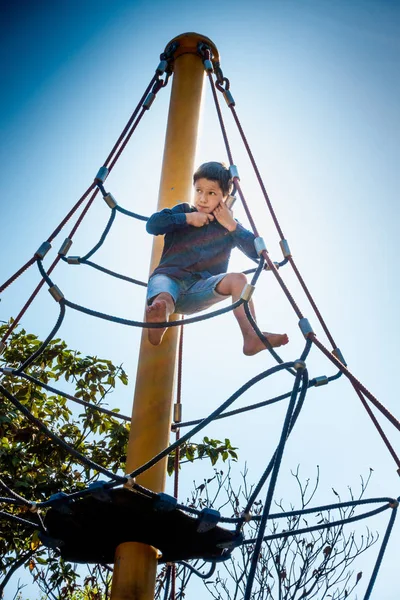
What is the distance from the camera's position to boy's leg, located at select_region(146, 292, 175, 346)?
7.47ft

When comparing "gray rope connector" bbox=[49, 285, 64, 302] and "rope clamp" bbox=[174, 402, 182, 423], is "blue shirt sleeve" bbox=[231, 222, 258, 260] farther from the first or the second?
"gray rope connector" bbox=[49, 285, 64, 302]

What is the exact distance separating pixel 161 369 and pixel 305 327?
75 cm

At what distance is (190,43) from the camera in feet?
11.0

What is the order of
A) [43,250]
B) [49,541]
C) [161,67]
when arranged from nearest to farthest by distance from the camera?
[49,541] → [43,250] → [161,67]

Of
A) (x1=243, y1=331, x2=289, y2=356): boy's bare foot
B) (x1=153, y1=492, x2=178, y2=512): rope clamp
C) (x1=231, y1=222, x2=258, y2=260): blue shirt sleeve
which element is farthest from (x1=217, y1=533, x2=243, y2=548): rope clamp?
(x1=231, y1=222, x2=258, y2=260): blue shirt sleeve

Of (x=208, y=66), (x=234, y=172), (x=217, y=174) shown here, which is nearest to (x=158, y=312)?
(x=234, y=172)

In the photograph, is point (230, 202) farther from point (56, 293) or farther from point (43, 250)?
point (56, 293)

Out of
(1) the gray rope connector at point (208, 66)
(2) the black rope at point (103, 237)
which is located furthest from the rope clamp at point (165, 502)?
(1) the gray rope connector at point (208, 66)

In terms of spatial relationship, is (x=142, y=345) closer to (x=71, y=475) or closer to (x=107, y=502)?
(x=107, y=502)

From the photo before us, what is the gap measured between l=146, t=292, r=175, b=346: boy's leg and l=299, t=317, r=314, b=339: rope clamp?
0.60 m

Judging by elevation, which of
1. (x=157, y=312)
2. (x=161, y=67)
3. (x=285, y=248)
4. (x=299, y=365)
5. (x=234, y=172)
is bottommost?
(x=299, y=365)

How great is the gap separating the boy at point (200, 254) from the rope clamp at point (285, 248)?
8.0 inches

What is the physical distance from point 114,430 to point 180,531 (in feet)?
9.07

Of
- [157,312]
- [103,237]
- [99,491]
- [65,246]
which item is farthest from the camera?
[103,237]
